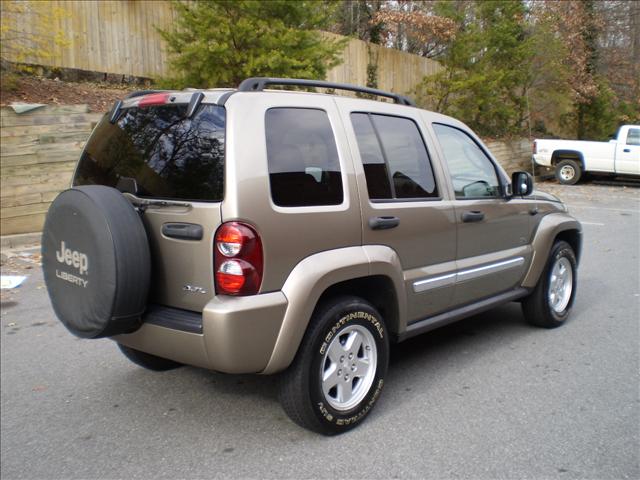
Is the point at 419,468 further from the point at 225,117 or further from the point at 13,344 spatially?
the point at 13,344

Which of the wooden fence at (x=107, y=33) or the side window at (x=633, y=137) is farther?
the side window at (x=633, y=137)

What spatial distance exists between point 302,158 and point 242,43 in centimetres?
859

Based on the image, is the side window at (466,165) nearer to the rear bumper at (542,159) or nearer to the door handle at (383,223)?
the door handle at (383,223)

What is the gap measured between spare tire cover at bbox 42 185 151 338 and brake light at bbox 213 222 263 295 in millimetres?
415

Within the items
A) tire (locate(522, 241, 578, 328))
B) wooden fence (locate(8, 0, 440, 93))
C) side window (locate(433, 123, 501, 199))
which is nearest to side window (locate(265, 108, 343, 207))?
side window (locate(433, 123, 501, 199))

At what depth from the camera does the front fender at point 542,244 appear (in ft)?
17.1

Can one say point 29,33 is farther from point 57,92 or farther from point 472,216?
point 472,216

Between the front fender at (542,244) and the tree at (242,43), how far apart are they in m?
6.66

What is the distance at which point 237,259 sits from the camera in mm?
3051

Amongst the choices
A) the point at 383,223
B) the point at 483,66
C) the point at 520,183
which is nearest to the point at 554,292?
the point at 520,183

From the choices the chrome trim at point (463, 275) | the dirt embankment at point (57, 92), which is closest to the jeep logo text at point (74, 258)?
the chrome trim at point (463, 275)

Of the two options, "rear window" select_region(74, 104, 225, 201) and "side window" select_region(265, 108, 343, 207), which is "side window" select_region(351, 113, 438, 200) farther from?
"rear window" select_region(74, 104, 225, 201)

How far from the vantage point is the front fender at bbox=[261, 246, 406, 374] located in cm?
318

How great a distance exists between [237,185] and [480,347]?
9.48 feet
